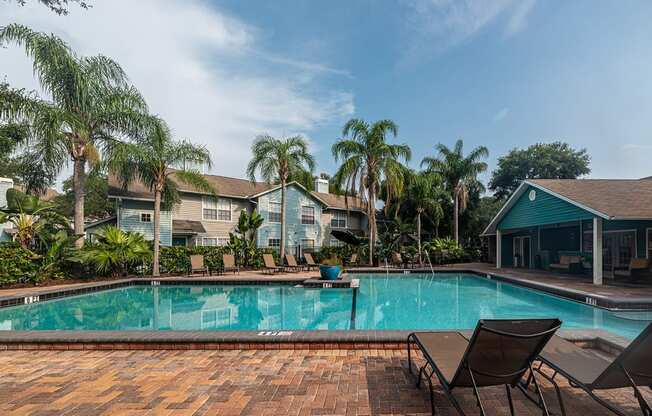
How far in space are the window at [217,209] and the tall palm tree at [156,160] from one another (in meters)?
5.93

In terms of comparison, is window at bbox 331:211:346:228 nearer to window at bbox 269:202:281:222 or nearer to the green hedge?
window at bbox 269:202:281:222

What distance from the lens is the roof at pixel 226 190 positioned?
20.7 m

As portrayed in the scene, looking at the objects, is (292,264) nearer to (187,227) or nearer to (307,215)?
(187,227)

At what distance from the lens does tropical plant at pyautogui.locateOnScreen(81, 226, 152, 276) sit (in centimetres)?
1489

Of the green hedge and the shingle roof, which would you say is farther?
the green hedge

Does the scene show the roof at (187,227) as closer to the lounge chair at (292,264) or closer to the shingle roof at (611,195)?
the lounge chair at (292,264)

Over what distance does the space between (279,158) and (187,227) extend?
23.4 ft

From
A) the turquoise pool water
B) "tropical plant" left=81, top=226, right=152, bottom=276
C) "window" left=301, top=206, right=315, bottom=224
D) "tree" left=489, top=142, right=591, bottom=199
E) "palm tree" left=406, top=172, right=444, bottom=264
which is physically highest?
"tree" left=489, top=142, right=591, bottom=199

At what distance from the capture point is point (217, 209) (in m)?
24.5

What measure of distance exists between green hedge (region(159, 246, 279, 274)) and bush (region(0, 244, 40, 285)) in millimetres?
4885

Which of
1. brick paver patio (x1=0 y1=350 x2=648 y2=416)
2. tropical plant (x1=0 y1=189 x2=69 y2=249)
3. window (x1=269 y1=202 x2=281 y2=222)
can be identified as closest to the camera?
brick paver patio (x1=0 y1=350 x2=648 y2=416)

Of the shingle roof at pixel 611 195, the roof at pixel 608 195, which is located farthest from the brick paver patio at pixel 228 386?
the shingle roof at pixel 611 195

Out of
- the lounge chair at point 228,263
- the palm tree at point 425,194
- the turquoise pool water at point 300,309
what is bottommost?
the turquoise pool water at point 300,309

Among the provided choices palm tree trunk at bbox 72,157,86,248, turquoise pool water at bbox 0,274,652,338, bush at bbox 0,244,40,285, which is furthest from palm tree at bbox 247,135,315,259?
bush at bbox 0,244,40,285
